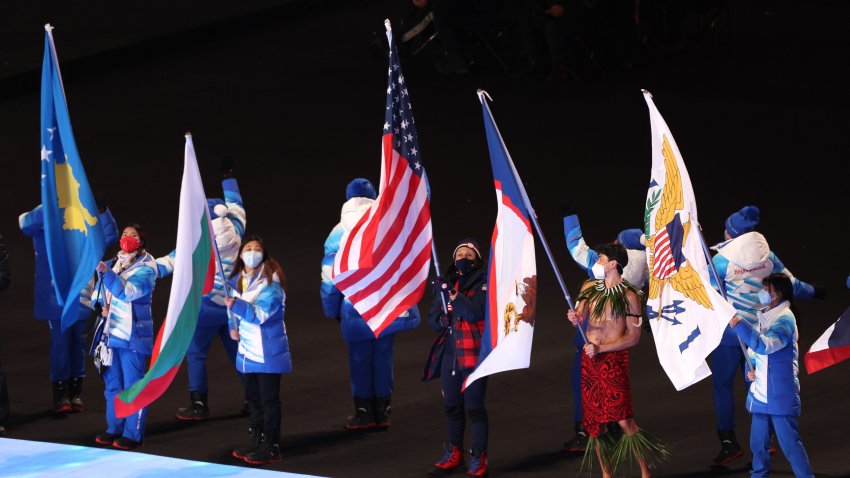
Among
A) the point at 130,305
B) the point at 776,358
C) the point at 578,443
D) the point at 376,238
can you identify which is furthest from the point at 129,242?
the point at 776,358

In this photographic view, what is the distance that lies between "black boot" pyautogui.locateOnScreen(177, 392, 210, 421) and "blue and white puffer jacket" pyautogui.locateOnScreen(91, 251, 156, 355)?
81cm

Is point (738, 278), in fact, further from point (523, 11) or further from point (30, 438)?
point (523, 11)

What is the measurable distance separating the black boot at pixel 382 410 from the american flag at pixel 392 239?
1305 mm

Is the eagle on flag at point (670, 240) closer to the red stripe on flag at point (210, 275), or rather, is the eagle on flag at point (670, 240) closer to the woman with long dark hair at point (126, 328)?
the red stripe on flag at point (210, 275)

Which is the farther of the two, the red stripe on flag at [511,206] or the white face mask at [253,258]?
the white face mask at [253,258]

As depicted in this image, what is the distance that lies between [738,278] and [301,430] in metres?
3.20

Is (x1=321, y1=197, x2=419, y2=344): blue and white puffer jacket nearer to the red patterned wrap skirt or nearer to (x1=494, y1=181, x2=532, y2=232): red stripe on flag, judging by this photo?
(x1=494, y1=181, x2=532, y2=232): red stripe on flag

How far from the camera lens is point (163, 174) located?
18.6 meters

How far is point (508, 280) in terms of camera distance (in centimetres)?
979

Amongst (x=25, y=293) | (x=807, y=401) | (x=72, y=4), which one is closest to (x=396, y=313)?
(x=807, y=401)

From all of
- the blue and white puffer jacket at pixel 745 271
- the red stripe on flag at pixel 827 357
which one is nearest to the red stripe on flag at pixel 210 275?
the blue and white puffer jacket at pixel 745 271

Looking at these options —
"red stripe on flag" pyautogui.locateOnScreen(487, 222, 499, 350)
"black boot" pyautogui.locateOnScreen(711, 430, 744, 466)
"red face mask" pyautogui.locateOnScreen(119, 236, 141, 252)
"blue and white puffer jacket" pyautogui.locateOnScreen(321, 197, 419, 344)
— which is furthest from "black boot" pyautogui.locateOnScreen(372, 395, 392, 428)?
"black boot" pyautogui.locateOnScreen(711, 430, 744, 466)

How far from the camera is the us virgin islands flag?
921 cm

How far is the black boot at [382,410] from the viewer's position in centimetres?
1136
